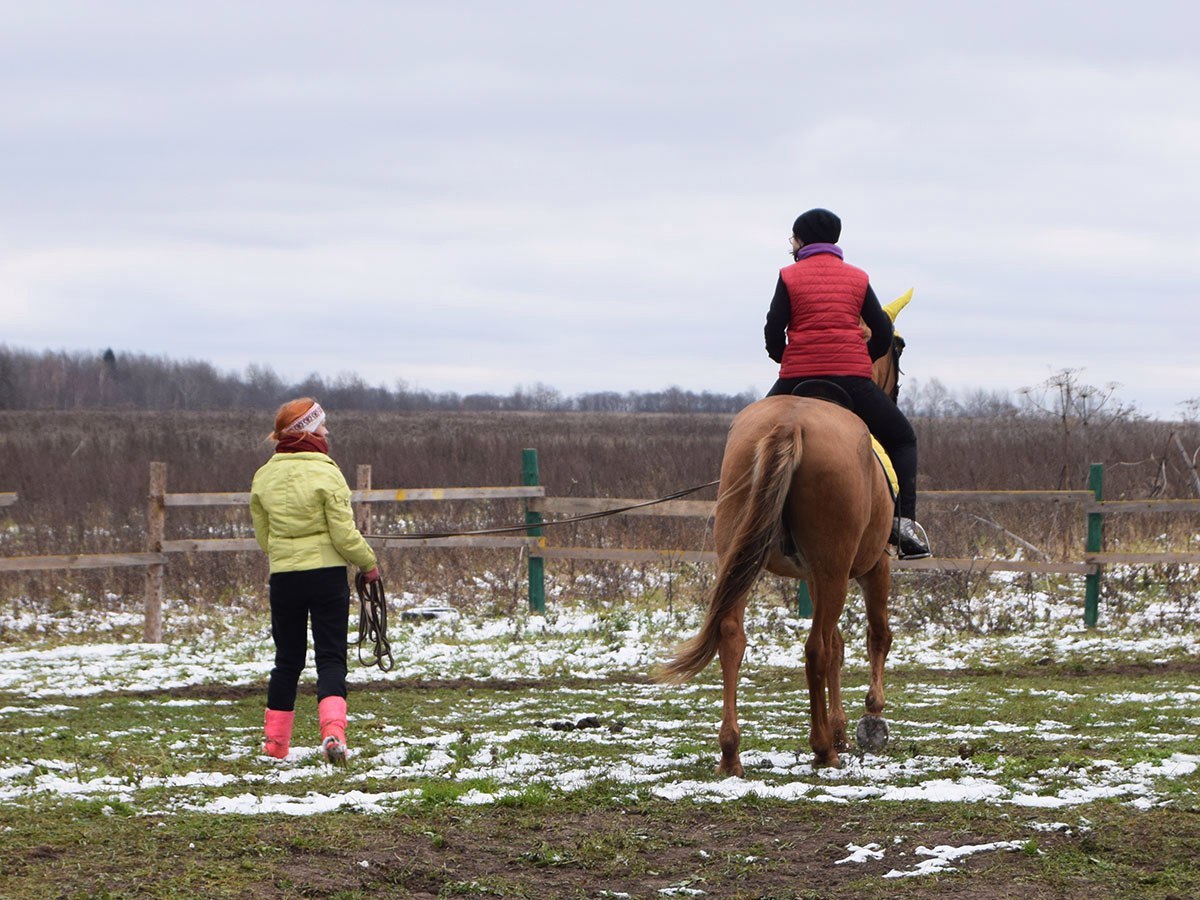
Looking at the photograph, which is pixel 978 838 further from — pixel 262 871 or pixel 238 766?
pixel 238 766

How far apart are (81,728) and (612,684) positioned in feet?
12.9

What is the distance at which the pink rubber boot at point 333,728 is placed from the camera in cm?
633

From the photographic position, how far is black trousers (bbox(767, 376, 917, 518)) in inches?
262

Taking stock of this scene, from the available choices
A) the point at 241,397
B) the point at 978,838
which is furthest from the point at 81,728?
the point at 241,397

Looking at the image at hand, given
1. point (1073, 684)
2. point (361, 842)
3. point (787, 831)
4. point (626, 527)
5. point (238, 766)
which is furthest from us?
point (626, 527)

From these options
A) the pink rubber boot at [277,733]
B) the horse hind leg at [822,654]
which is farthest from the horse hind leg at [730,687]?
the pink rubber boot at [277,733]

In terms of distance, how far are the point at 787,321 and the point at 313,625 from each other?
286 cm

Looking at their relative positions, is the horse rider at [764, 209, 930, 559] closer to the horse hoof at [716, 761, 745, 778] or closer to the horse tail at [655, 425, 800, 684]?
the horse tail at [655, 425, 800, 684]

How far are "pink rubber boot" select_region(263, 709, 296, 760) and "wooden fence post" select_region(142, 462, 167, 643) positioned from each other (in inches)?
263

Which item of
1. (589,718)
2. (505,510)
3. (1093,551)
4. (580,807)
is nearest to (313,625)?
(589,718)

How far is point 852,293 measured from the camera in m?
6.61

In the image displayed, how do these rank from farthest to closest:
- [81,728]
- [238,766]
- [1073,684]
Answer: [1073,684], [81,728], [238,766]

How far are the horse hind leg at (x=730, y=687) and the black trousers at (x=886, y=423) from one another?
1321mm

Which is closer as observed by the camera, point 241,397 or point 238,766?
point 238,766
